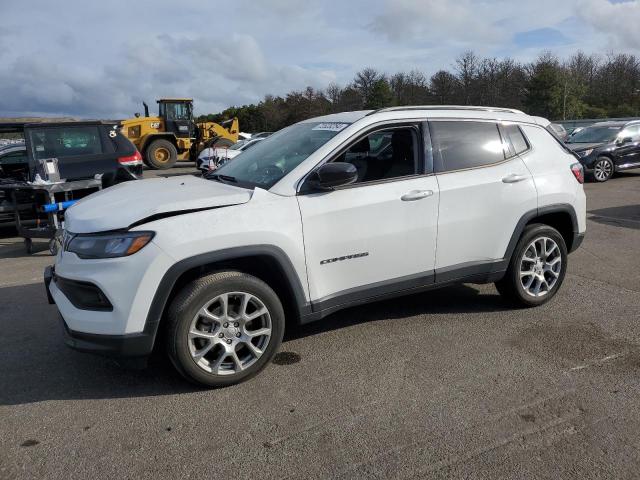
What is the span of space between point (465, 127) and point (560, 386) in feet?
7.09

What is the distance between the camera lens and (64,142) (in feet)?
28.4

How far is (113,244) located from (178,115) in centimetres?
2325

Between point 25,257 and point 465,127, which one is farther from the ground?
point 465,127

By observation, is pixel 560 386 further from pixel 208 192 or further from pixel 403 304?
pixel 208 192

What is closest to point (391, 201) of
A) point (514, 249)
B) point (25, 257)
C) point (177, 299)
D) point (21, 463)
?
point (514, 249)

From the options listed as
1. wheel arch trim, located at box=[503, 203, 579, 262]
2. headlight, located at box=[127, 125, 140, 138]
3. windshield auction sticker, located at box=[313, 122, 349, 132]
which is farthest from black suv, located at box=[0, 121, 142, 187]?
headlight, located at box=[127, 125, 140, 138]

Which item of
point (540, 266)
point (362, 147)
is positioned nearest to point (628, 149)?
point (540, 266)

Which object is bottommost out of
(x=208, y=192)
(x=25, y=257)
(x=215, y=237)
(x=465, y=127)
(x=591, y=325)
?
(x=591, y=325)

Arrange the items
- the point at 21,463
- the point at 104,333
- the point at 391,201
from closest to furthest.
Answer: the point at 21,463, the point at 104,333, the point at 391,201

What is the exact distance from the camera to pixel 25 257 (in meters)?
7.62

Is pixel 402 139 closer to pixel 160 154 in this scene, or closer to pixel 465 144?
pixel 465 144

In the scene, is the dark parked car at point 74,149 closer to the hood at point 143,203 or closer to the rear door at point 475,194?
the hood at point 143,203

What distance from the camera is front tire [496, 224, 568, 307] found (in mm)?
4543

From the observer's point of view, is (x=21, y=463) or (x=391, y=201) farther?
(x=391, y=201)
